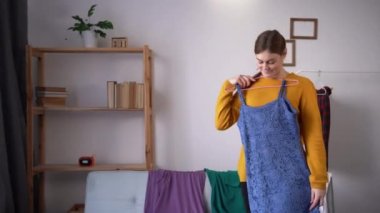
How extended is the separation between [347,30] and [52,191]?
271cm

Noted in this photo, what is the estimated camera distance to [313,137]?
120cm

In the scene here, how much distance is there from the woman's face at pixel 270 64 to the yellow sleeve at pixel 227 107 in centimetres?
14

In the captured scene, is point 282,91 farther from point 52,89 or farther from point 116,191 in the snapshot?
point 52,89

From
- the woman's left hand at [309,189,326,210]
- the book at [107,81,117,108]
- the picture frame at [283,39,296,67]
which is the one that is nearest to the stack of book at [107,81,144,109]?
the book at [107,81,117,108]

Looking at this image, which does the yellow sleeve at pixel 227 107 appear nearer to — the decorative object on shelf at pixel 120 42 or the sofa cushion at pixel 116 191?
the sofa cushion at pixel 116 191

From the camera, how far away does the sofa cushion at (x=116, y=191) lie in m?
2.26

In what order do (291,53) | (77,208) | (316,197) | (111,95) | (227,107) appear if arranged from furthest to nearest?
(291,53), (77,208), (111,95), (227,107), (316,197)

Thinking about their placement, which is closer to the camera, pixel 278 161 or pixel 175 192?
pixel 278 161

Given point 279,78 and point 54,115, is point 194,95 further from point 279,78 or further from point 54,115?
point 279,78

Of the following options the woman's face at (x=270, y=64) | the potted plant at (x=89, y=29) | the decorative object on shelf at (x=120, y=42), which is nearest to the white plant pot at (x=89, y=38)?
the potted plant at (x=89, y=29)

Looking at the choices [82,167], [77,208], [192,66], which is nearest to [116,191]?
Result: [82,167]

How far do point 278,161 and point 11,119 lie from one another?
181 centimetres

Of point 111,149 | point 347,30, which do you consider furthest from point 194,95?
point 347,30

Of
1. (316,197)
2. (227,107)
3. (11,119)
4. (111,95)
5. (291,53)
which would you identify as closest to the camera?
(316,197)
